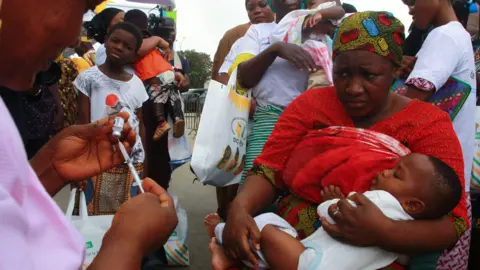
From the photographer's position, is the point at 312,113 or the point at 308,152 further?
the point at 312,113

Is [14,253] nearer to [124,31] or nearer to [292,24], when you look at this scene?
[292,24]

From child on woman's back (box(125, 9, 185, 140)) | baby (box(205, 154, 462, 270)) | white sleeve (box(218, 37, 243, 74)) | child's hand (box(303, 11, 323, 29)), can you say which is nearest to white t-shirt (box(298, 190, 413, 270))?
baby (box(205, 154, 462, 270))

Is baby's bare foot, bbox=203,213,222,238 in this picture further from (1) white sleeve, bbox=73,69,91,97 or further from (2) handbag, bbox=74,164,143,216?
(1) white sleeve, bbox=73,69,91,97

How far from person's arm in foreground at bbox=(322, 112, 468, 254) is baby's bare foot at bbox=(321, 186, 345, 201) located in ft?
0.37

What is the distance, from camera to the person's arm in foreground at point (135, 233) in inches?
41.4

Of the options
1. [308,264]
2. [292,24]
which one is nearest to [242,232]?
[308,264]

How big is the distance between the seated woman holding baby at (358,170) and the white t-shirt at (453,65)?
1.58 feet

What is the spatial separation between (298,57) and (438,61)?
27.3 inches

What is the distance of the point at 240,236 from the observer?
62.8 inches

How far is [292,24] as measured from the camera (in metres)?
2.54

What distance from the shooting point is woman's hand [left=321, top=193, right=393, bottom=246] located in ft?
4.58

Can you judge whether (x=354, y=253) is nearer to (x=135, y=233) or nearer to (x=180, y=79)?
(x=135, y=233)

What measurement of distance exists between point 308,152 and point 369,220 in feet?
1.38

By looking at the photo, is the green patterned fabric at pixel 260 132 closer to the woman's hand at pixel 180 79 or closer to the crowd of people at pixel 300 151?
the crowd of people at pixel 300 151
